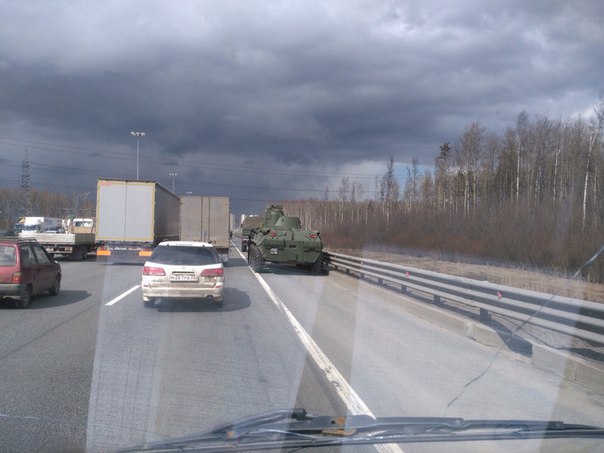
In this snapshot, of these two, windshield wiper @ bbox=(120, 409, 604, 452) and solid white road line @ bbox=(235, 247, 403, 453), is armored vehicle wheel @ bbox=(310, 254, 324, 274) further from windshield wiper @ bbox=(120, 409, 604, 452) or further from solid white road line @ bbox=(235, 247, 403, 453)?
windshield wiper @ bbox=(120, 409, 604, 452)

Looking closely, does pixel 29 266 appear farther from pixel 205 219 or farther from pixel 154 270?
pixel 205 219

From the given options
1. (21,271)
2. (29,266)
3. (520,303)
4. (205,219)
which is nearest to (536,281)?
(520,303)

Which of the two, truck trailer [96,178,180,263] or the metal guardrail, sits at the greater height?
truck trailer [96,178,180,263]

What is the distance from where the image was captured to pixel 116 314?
36.9ft

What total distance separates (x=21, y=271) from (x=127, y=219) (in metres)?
13.3

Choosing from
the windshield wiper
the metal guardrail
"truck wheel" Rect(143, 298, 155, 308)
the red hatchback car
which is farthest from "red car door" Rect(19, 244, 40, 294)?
the windshield wiper

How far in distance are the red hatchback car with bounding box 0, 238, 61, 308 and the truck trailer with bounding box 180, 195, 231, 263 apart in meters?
15.1

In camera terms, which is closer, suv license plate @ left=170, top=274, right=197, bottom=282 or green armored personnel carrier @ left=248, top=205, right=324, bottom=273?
suv license plate @ left=170, top=274, right=197, bottom=282

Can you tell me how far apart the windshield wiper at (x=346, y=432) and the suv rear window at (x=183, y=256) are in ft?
26.8

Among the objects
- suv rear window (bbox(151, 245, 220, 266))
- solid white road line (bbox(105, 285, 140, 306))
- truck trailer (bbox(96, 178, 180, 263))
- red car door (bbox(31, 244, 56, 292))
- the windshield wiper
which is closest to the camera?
the windshield wiper

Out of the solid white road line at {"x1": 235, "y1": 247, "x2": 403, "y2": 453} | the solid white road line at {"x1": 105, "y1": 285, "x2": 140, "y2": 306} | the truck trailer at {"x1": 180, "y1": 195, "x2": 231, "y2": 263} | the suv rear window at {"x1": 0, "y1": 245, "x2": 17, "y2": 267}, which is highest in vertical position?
the truck trailer at {"x1": 180, "y1": 195, "x2": 231, "y2": 263}

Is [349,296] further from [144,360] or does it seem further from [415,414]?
[415,414]

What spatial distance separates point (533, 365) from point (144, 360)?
17.1ft

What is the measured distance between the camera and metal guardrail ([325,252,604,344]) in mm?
7324
